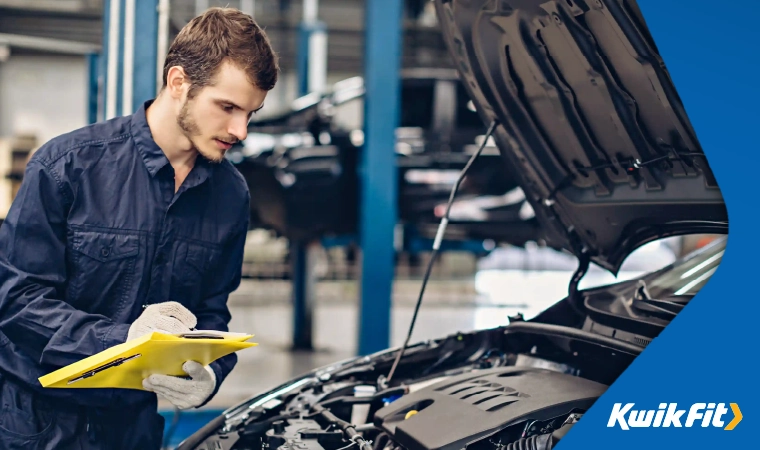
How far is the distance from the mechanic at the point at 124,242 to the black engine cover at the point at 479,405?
1.46ft

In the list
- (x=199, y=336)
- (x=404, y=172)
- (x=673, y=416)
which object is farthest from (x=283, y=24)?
Result: (x=673, y=416)

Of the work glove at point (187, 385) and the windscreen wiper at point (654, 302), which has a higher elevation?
the windscreen wiper at point (654, 302)

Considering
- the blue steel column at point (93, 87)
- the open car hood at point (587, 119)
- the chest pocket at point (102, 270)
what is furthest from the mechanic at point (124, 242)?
the blue steel column at point (93, 87)

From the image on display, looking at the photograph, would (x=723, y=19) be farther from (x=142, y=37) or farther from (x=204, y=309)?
(x=142, y=37)

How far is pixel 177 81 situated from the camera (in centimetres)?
154

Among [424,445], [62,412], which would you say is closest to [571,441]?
[424,445]

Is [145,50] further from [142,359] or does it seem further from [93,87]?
[142,359]

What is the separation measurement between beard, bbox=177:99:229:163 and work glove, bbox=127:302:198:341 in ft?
1.15

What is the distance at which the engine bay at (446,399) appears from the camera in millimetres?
1366

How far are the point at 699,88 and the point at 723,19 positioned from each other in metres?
0.10

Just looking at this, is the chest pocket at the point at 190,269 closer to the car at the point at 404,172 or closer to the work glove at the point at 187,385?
the work glove at the point at 187,385

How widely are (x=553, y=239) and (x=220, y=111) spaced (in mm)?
1011

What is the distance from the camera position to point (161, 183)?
1.59 metres

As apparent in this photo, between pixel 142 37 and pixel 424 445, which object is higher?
pixel 142 37
